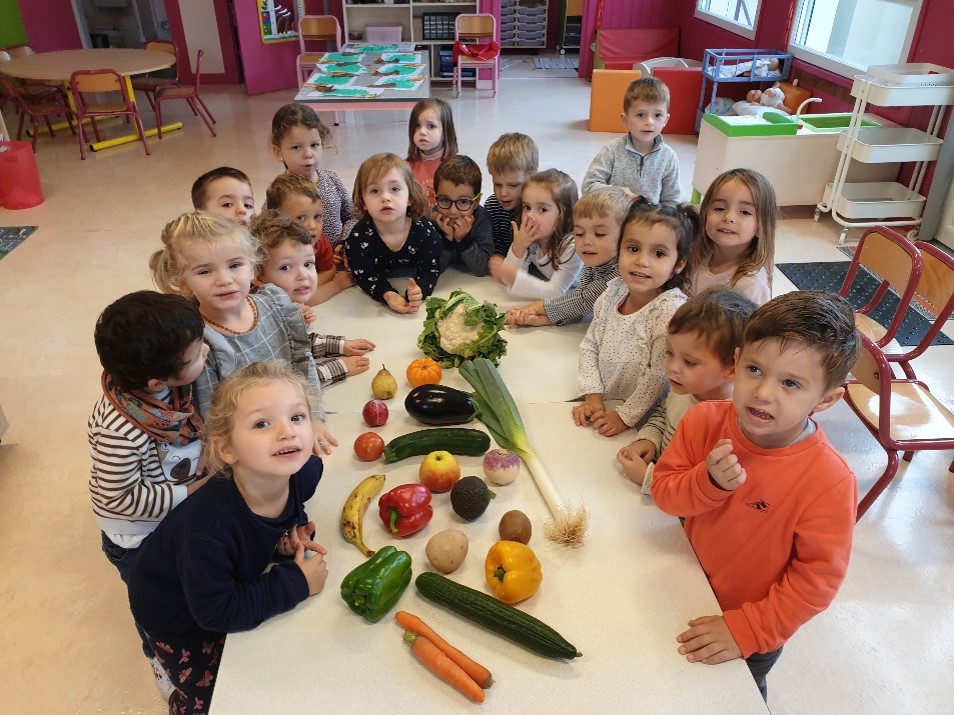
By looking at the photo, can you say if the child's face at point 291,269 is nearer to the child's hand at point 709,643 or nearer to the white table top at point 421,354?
the white table top at point 421,354

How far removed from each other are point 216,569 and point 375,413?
690 millimetres

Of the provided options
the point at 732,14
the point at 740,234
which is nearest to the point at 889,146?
the point at 740,234

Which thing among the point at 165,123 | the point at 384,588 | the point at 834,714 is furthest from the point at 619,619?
the point at 165,123

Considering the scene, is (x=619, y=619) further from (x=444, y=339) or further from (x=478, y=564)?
(x=444, y=339)

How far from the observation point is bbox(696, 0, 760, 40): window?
7.45m

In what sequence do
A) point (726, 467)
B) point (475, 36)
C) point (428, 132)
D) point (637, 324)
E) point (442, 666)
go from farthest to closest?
point (475, 36), point (428, 132), point (637, 324), point (726, 467), point (442, 666)

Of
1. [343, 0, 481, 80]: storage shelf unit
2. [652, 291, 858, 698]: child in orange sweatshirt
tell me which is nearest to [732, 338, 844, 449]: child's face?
[652, 291, 858, 698]: child in orange sweatshirt

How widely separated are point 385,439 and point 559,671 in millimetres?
826

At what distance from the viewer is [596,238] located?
91.7 inches

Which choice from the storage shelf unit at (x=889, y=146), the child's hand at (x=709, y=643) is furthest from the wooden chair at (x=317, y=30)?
the child's hand at (x=709, y=643)

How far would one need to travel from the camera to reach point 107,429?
5.33ft

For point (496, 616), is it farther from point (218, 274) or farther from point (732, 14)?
point (732, 14)

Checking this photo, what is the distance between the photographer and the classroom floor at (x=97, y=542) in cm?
220

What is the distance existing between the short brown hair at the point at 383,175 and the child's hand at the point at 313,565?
4.75 feet
